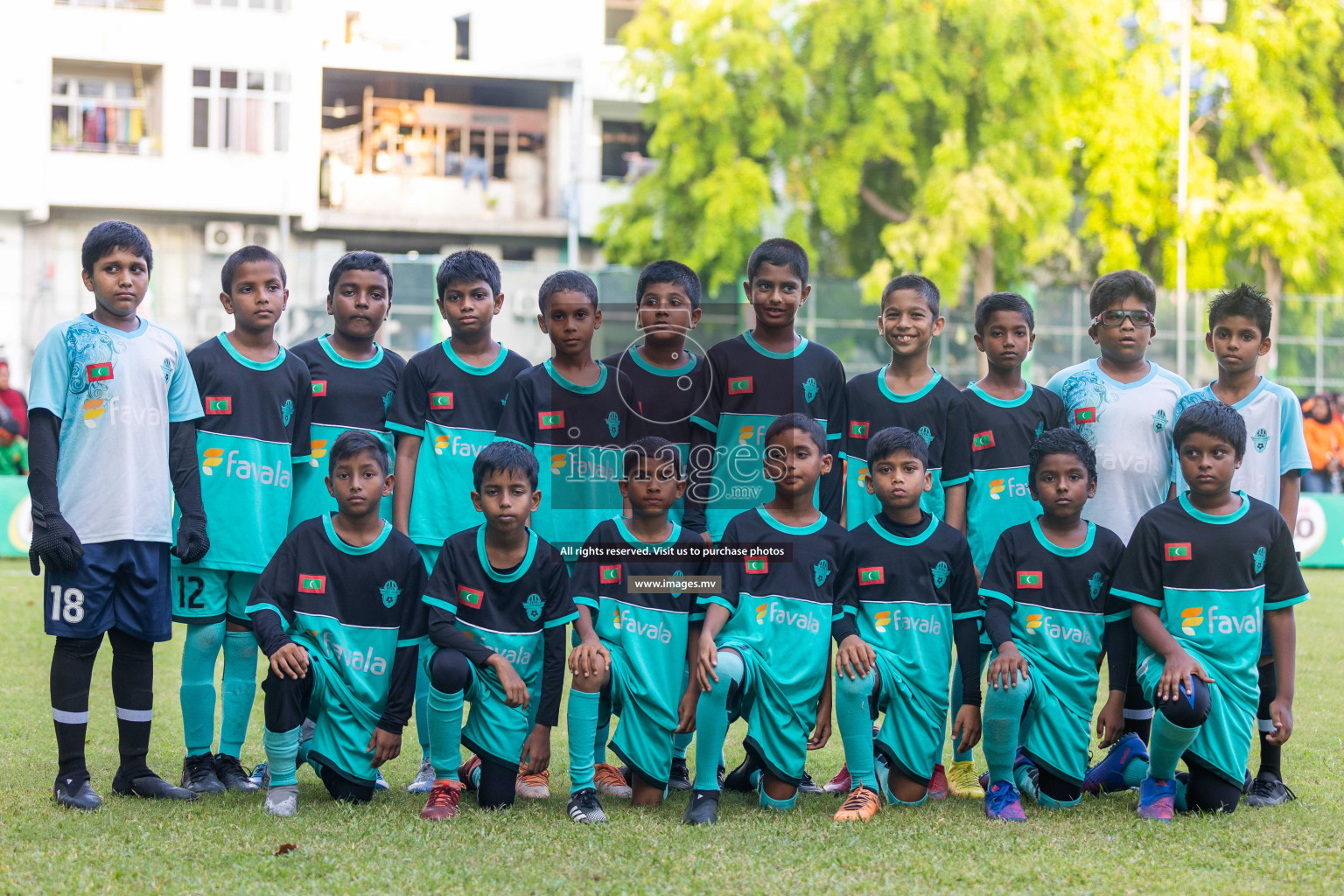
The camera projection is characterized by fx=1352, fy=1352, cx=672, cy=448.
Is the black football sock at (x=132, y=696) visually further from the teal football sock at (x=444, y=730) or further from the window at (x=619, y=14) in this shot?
the window at (x=619, y=14)

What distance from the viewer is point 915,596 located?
15.7 ft

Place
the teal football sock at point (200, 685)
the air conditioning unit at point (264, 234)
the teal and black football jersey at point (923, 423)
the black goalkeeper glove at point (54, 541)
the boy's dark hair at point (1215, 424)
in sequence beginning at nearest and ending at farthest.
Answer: the black goalkeeper glove at point (54, 541)
the boy's dark hair at point (1215, 424)
the teal football sock at point (200, 685)
the teal and black football jersey at point (923, 423)
the air conditioning unit at point (264, 234)

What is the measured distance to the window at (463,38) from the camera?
28.4m

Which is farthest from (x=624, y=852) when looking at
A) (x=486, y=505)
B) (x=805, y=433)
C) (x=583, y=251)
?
(x=583, y=251)

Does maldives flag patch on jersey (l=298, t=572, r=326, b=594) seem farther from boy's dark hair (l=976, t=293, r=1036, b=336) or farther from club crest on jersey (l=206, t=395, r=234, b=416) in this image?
boy's dark hair (l=976, t=293, r=1036, b=336)

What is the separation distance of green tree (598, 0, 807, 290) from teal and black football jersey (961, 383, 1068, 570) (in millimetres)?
16264

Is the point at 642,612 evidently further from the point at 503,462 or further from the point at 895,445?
the point at 895,445

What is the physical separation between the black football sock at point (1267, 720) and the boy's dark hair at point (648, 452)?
2.28m

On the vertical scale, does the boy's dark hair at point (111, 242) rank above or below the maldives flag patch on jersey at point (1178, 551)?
above

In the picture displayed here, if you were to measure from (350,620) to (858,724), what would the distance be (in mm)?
1786

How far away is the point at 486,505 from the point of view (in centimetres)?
461

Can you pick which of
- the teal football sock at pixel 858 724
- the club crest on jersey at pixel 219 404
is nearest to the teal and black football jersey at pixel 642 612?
the teal football sock at pixel 858 724

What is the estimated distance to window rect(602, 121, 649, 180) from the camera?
2770 cm

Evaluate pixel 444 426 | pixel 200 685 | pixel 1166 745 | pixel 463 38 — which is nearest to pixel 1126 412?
pixel 1166 745
